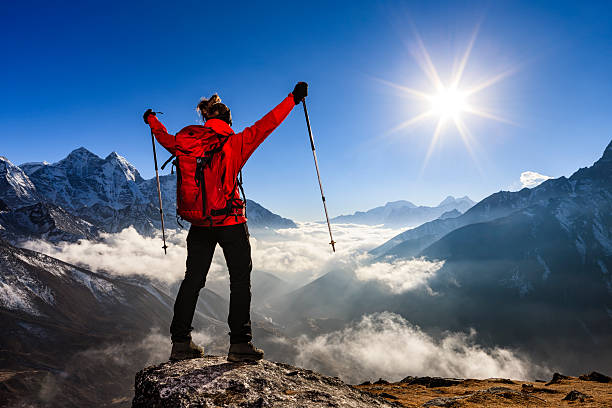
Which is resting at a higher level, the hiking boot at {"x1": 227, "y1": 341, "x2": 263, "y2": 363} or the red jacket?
the red jacket

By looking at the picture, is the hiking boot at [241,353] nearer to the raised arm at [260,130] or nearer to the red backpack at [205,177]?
the red backpack at [205,177]

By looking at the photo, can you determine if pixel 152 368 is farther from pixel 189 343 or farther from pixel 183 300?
pixel 183 300

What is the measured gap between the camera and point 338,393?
5984mm

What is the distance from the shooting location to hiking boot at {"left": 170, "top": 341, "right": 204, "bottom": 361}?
605cm

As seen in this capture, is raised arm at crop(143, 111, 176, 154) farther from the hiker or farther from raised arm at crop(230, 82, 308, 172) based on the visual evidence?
raised arm at crop(230, 82, 308, 172)

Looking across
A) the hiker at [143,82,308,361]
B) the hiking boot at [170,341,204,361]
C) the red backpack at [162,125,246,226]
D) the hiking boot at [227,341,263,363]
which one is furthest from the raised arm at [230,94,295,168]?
the hiking boot at [170,341,204,361]

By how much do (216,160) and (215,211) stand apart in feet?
3.27

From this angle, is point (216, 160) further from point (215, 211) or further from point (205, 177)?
point (215, 211)

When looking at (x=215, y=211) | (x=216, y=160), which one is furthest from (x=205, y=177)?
(x=215, y=211)

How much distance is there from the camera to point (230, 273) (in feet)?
19.2

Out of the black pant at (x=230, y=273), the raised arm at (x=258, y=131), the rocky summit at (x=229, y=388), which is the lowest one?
the rocky summit at (x=229, y=388)

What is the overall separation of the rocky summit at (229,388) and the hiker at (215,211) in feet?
1.80

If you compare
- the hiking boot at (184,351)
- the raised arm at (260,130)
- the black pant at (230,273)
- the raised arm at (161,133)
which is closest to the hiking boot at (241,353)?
the black pant at (230,273)

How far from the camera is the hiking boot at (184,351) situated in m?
6.05
